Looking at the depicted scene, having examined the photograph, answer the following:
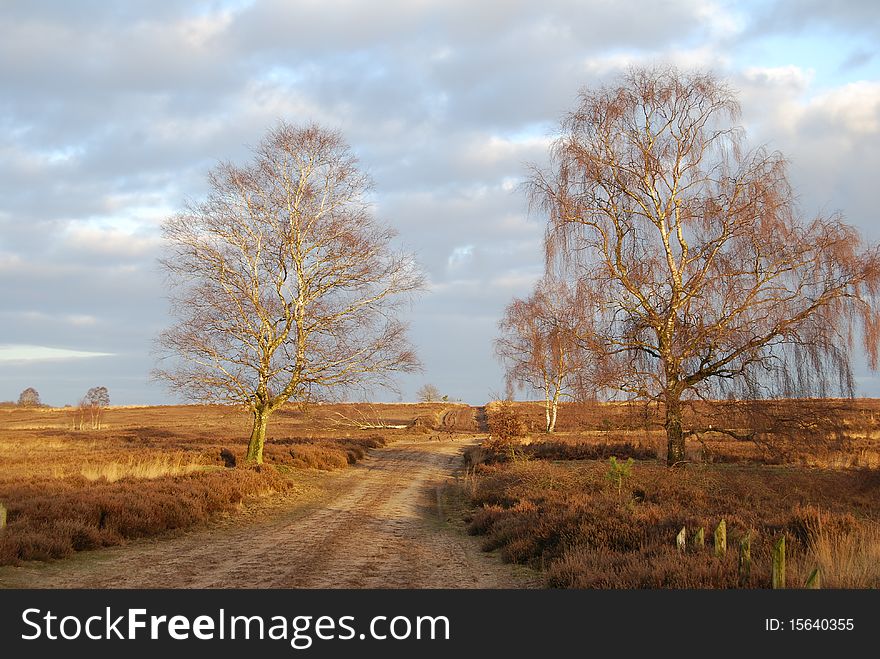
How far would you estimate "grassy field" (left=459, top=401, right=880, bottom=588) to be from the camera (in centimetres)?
717

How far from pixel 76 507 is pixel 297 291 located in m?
11.3

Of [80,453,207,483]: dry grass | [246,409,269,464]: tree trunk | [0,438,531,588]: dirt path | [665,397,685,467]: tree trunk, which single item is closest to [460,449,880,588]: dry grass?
[665,397,685,467]: tree trunk

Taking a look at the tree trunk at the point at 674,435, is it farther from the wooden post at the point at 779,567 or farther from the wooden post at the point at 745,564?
the wooden post at the point at 779,567

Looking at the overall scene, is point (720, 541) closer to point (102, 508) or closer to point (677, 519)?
point (677, 519)

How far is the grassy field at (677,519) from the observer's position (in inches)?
282

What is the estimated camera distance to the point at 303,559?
9.79m

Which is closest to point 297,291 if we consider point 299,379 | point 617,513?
point 299,379

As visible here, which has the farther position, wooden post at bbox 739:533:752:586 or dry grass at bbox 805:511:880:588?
wooden post at bbox 739:533:752:586

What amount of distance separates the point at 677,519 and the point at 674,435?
8167 millimetres

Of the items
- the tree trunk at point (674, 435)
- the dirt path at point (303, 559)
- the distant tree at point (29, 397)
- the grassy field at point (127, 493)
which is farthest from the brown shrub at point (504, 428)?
the distant tree at point (29, 397)

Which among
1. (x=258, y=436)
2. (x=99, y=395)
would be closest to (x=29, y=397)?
(x=99, y=395)

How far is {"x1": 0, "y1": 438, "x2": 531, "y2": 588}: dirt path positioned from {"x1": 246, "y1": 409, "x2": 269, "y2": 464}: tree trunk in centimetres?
698

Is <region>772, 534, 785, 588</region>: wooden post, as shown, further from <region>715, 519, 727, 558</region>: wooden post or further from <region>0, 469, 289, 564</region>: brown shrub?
<region>0, 469, 289, 564</region>: brown shrub

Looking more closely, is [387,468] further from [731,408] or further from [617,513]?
[617,513]
